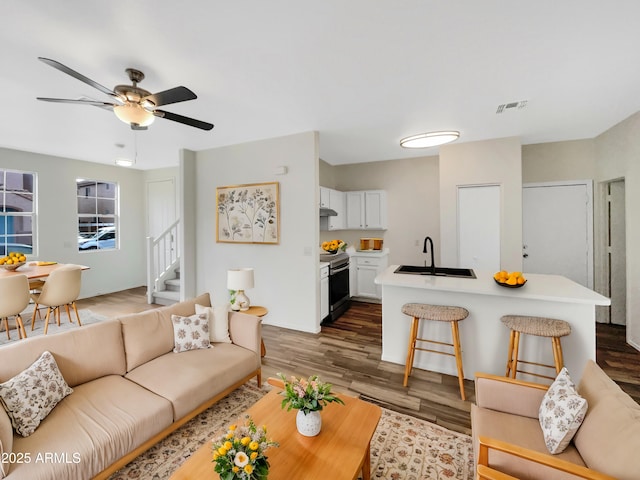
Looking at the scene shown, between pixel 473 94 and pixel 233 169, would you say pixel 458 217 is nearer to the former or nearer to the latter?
pixel 473 94

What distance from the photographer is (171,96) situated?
83.9 inches

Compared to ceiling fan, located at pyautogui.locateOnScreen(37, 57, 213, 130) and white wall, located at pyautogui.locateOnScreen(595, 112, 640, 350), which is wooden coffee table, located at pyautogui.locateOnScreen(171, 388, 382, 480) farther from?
white wall, located at pyautogui.locateOnScreen(595, 112, 640, 350)

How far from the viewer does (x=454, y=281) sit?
273 centimetres

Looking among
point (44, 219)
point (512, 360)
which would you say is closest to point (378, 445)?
point (512, 360)

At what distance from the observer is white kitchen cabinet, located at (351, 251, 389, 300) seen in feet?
17.7

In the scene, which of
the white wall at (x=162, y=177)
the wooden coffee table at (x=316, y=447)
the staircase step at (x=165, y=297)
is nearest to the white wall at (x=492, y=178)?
the wooden coffee table at (x=316, y=447)

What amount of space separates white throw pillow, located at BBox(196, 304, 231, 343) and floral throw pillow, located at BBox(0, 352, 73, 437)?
1014mm

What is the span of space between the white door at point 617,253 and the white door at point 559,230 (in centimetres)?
22

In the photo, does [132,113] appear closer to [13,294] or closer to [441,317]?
[13,294]

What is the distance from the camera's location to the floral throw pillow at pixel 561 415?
131 cm

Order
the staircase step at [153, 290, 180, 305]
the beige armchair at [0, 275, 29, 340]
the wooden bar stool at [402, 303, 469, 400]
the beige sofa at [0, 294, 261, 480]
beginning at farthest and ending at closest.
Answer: the staircase step at [153, 290, 180, 305] → the beige armchair at [0, 275, 29, 340] → the wooden bar stool at [402, 303, 469, 400] → the beige sofa at [0, 294, 261, 480]

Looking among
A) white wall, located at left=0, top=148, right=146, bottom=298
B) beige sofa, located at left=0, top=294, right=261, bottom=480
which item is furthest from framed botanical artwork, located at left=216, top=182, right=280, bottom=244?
white wall, located at left=0, top=148, right=146, bottom=298

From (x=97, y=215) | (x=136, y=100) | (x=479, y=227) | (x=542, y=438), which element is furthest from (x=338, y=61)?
(x=97, y=215)

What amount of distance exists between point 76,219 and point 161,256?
1.70m
